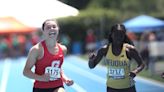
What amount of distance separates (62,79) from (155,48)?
57.2 feet

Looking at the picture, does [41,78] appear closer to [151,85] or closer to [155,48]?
[151,85]

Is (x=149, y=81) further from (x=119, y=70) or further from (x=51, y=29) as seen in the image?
(x=51, y=29)

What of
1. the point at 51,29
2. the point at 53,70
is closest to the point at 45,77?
the point at 53,70

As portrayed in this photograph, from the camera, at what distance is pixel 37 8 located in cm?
1117

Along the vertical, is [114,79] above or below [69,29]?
above

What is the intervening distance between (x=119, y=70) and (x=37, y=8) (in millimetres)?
3466

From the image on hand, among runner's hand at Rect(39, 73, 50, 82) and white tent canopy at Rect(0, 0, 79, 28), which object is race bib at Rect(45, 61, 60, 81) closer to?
runner's hand at Rect(39, 73, 50, 82)

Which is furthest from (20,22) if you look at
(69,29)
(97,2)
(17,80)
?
(17,80)

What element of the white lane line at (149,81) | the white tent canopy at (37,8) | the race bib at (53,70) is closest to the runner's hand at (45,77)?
the race bib at (53,70)

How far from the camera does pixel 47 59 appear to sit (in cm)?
783

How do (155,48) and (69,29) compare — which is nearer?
(155,48)

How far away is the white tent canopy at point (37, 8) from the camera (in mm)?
10859

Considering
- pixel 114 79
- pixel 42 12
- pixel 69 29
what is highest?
pixel 42 12

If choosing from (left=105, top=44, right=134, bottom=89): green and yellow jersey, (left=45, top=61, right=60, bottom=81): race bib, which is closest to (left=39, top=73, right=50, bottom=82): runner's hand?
(left=45, top=61, right=60, bottom=81): race bib
